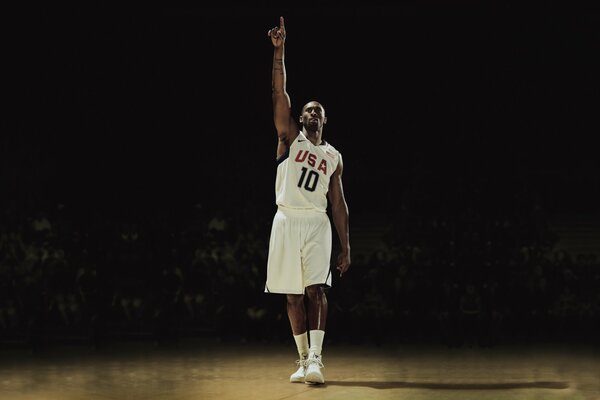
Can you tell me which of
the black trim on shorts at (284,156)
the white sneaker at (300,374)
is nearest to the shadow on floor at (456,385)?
the white sneaker at (300,374)

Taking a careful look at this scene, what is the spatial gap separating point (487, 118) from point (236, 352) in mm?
8757

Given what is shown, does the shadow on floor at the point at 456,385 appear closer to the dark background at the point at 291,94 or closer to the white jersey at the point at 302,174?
the white jersey at the point at 302,174

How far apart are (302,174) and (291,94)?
383 inches

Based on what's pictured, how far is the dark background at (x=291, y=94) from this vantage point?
1563 cm

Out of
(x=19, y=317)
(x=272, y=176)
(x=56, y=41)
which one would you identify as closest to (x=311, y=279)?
(x=19, y=317)

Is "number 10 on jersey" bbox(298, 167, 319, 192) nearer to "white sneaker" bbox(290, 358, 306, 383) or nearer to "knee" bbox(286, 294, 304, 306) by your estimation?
"knee" bbox(286, 294, 304, 306)

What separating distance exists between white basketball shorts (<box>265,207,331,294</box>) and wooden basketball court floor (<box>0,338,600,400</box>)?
70cm

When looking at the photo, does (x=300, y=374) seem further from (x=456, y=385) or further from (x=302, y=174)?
(x=302, y=174)

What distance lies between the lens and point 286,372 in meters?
6.90

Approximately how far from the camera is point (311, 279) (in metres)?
6.59

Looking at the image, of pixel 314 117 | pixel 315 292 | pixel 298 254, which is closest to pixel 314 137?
pixel 314 117

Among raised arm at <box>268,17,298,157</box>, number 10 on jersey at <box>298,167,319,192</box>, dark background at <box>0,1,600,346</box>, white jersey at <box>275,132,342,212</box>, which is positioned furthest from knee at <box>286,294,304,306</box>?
dark background at <box>0,1,600,346</box>

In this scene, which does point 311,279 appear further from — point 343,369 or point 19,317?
point 19,317

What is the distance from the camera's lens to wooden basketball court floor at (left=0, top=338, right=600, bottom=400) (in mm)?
5914
